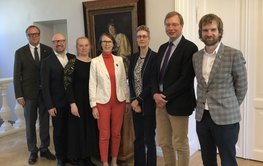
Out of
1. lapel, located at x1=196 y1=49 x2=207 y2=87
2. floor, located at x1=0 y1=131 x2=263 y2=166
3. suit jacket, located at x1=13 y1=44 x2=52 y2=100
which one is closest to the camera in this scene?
lapel, located at x1=196 y1=49 x2=207 y2=87

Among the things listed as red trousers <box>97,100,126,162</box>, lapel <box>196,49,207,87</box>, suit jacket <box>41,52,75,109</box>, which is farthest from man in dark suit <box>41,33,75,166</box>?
lapel <box>196,49,207,87</box>

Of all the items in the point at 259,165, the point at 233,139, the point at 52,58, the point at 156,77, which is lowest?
the point at 259,165

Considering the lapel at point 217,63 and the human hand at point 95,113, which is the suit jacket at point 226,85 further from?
the human hand at point 95,113

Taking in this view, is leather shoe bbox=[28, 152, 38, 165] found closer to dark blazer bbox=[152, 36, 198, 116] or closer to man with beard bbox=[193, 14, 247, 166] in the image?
dark blazer bbox=[152, 36, 198, 116]

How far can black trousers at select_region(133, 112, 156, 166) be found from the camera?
8.50ft

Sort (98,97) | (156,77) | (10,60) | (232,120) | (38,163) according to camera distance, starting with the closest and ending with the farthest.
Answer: (232,120) < (156,77) < (98,97) < (38,163) < (10,60)

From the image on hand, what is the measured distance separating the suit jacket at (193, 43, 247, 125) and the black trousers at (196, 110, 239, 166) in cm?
5

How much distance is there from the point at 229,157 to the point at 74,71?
61.9 inches

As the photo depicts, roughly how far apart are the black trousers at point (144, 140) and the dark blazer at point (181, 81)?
317 millimetres

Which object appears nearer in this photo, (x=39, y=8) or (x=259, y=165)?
(x=259, y=165)

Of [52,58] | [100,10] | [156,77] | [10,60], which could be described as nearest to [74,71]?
[52,58]

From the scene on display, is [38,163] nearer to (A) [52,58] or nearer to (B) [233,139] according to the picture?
(A) [52,58]

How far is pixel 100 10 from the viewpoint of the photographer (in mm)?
3643

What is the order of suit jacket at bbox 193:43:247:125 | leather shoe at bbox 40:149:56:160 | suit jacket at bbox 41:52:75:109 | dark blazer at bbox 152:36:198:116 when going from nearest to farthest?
suit jacket at bbox 193:43:247:125, dark blazer at bbox 152:36:198:116, suit jacket at bbox 41:52:75:109, leather shoe at bbox 40:149:56:160
